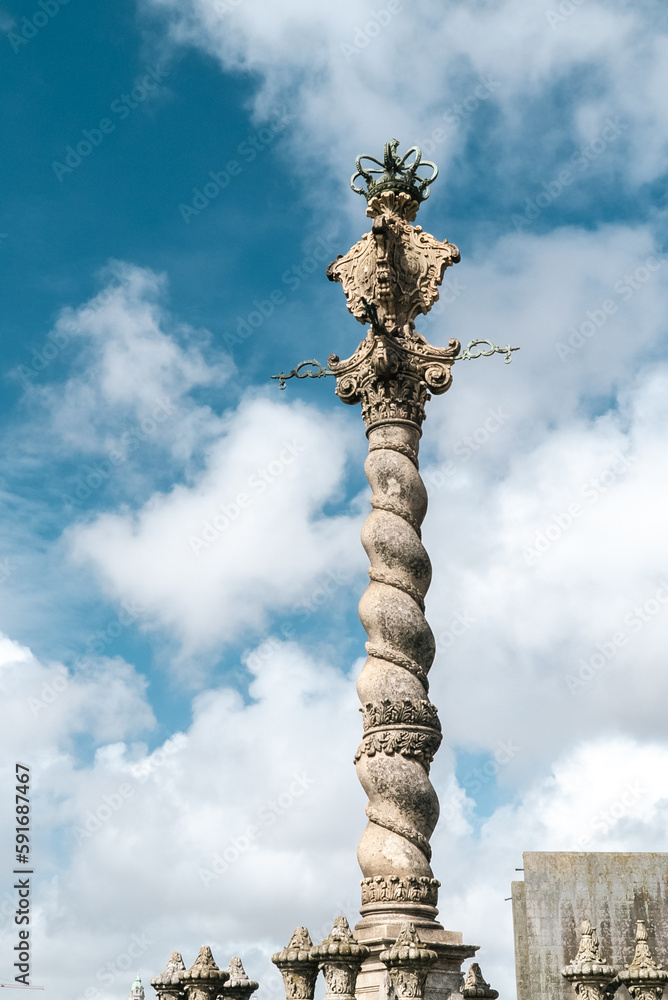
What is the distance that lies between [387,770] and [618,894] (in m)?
10.2

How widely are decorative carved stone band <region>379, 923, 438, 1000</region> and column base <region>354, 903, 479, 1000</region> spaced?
1.10m

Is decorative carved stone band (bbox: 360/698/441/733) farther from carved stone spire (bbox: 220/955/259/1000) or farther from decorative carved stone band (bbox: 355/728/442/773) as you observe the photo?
carved stone spire (bbox: 220/955/259/1000)

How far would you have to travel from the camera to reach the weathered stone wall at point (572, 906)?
67.8 feet

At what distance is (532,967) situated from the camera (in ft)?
68.0

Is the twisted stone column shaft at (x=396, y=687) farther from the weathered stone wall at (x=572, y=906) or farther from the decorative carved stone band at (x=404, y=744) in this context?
the weathered stone wall at (x=572, y=906)

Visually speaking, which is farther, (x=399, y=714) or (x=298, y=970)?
(x=399, y=714)

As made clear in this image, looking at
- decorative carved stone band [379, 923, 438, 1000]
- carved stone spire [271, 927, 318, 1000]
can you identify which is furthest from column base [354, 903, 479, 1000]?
decorative carved stone band [379, 923, 438, 1000]

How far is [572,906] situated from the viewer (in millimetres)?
20875

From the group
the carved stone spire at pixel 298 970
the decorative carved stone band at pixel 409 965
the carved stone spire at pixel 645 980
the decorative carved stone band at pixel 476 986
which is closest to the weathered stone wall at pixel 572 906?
the decorative carved stone band at pixel 476 986

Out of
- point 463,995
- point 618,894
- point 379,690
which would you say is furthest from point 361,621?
point 618,894

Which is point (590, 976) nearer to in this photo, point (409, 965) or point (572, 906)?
point (409, 965)

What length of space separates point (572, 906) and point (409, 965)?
1122 centimetres

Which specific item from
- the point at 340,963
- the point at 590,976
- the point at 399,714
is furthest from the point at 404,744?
the point at 590,976

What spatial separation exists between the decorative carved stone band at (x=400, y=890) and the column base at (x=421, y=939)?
77 mm
